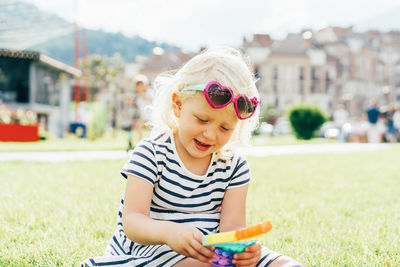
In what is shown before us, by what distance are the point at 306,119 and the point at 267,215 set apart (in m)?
17.4

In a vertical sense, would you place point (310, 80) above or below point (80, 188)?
above

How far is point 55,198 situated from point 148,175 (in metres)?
2.34

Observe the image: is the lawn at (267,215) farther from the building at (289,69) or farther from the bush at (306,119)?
the building at (289,69)

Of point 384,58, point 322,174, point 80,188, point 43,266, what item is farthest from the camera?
point 384,58

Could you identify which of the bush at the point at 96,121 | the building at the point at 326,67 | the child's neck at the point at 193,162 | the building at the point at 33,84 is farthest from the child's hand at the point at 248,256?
the building at the point at 326,67

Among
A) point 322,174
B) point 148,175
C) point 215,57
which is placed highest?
point 215,57

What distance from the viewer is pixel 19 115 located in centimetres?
1577

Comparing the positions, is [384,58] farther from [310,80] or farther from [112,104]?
[112,104]

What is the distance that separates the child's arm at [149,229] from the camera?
1535 mm

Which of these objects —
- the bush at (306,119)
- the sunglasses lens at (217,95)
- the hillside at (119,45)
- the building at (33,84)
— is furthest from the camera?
the hillside at (119,45)

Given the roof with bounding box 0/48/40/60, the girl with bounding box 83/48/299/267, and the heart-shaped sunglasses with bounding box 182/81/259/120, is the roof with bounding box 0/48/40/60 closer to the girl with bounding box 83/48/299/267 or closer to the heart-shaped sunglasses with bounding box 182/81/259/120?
the girl with bounding box 83/48/299/267

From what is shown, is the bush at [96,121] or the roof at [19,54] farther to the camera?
the roof at [19,54]

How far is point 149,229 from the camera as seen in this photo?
1648 mm

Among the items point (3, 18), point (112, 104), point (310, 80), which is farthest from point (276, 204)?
point (112, 104)
